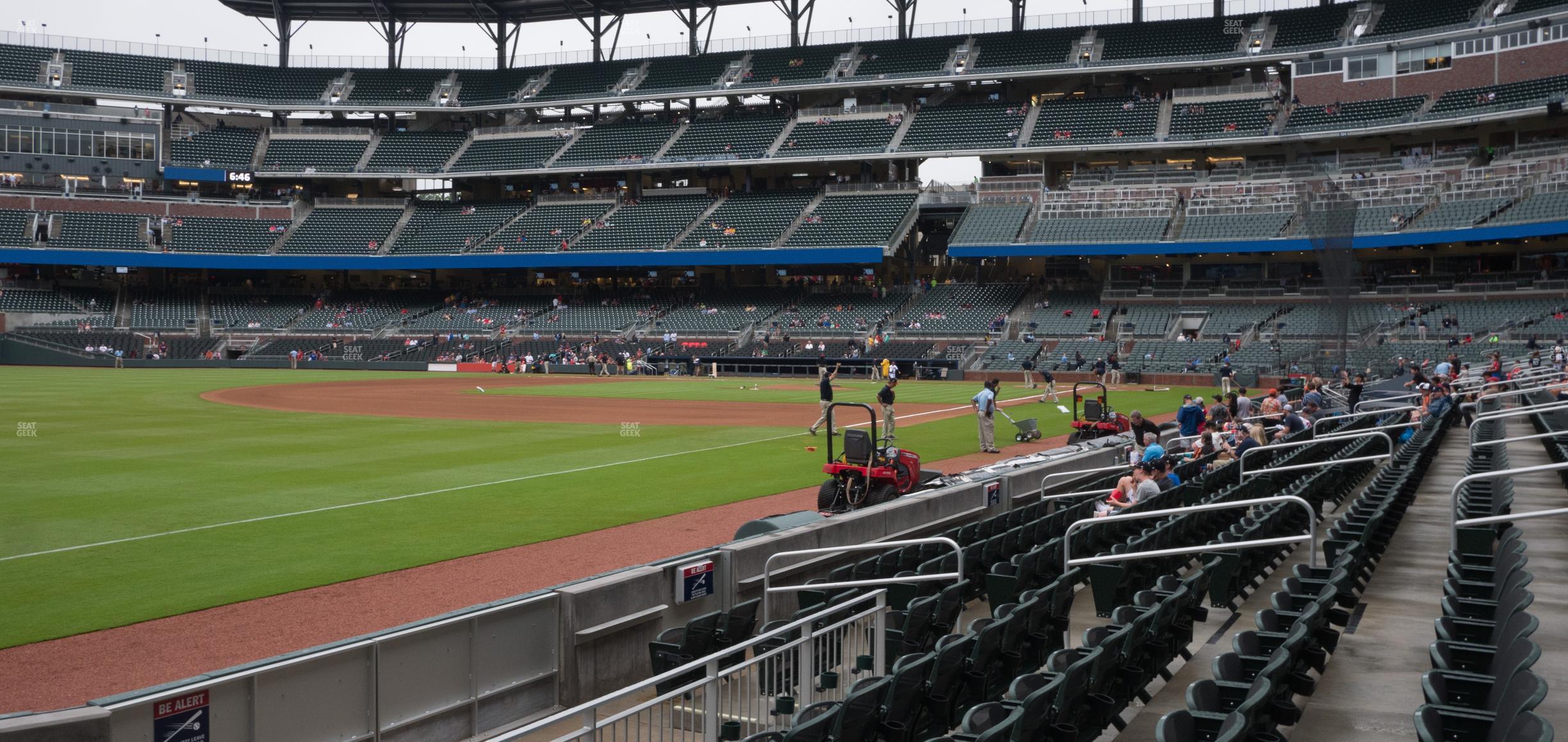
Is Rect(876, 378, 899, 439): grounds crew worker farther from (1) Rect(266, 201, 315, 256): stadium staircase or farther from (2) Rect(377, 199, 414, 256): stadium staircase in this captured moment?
(1) Rect(266, 201, 315, 256): stadium staircase

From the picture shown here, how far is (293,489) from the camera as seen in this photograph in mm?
20859

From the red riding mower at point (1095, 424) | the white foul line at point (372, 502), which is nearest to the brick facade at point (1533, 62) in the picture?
the red riding mower at point (1095, 424)

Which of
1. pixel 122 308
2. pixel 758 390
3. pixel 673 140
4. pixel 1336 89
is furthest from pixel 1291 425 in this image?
pixel 122 308

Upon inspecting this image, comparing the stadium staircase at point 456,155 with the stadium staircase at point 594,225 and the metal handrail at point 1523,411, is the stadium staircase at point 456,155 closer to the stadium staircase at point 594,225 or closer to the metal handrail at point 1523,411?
the stadium staircase at point 594,225

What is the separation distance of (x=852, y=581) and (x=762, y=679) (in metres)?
1.32

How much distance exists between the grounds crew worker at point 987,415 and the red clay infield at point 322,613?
741 centimetres

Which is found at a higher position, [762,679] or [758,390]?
[758,390]

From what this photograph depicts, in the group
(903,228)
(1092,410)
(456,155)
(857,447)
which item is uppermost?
(456,155)

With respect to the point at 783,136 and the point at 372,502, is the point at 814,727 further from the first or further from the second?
the point at 783,136

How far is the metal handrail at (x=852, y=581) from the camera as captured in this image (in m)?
10.0

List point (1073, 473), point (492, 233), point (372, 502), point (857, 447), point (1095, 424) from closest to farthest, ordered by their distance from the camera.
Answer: point (857, 447) → point (1073, 473) → point (372, 502) → point (1095, 424) → point (492, 233)

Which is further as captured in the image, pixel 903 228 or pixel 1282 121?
pixel 903 228

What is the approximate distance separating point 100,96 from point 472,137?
24408 millimetres

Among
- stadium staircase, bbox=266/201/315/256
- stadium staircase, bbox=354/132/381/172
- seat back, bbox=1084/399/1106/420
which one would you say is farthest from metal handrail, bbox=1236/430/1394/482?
stadium staircase, bbox=354/132/381/172
